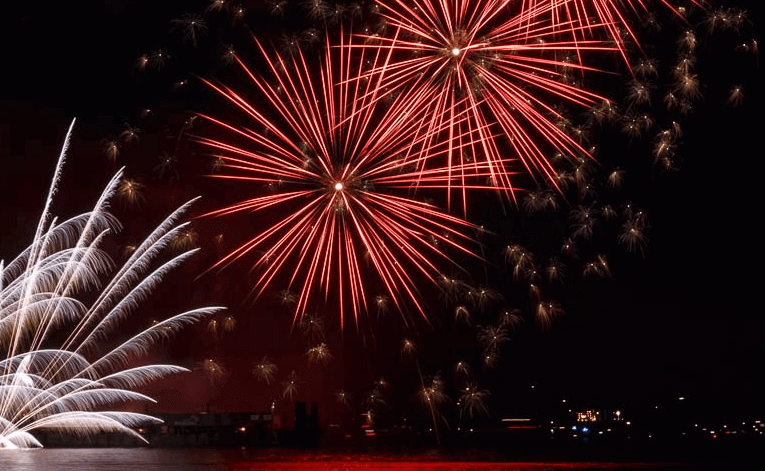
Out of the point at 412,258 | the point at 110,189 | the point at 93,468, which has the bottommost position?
the point at 93,468

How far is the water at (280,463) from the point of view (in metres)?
25.8

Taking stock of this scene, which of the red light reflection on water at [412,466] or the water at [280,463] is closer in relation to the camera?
the red light reflection on water at [412,466]

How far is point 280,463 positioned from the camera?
90.7 ft

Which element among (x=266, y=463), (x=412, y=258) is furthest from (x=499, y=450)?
(x=412, y=258)

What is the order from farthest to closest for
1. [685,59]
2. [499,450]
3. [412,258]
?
[499,450] < [412,258] < [685,59]

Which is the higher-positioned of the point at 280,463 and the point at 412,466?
the point at 280,463

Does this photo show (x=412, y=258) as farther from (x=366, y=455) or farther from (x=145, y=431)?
(x=145, y=431)

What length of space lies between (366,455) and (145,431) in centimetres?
1464

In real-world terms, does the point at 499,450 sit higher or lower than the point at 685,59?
lower

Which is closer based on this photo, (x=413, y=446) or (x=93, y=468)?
(x=93, y=468)

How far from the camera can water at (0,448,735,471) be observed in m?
25.8

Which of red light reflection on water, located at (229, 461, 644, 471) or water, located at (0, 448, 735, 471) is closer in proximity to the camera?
red light reflection on water, located at (229, 461, 644, 471)

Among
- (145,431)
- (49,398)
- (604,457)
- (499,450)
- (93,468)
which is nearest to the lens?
(93,468)

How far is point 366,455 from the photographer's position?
30.3m
